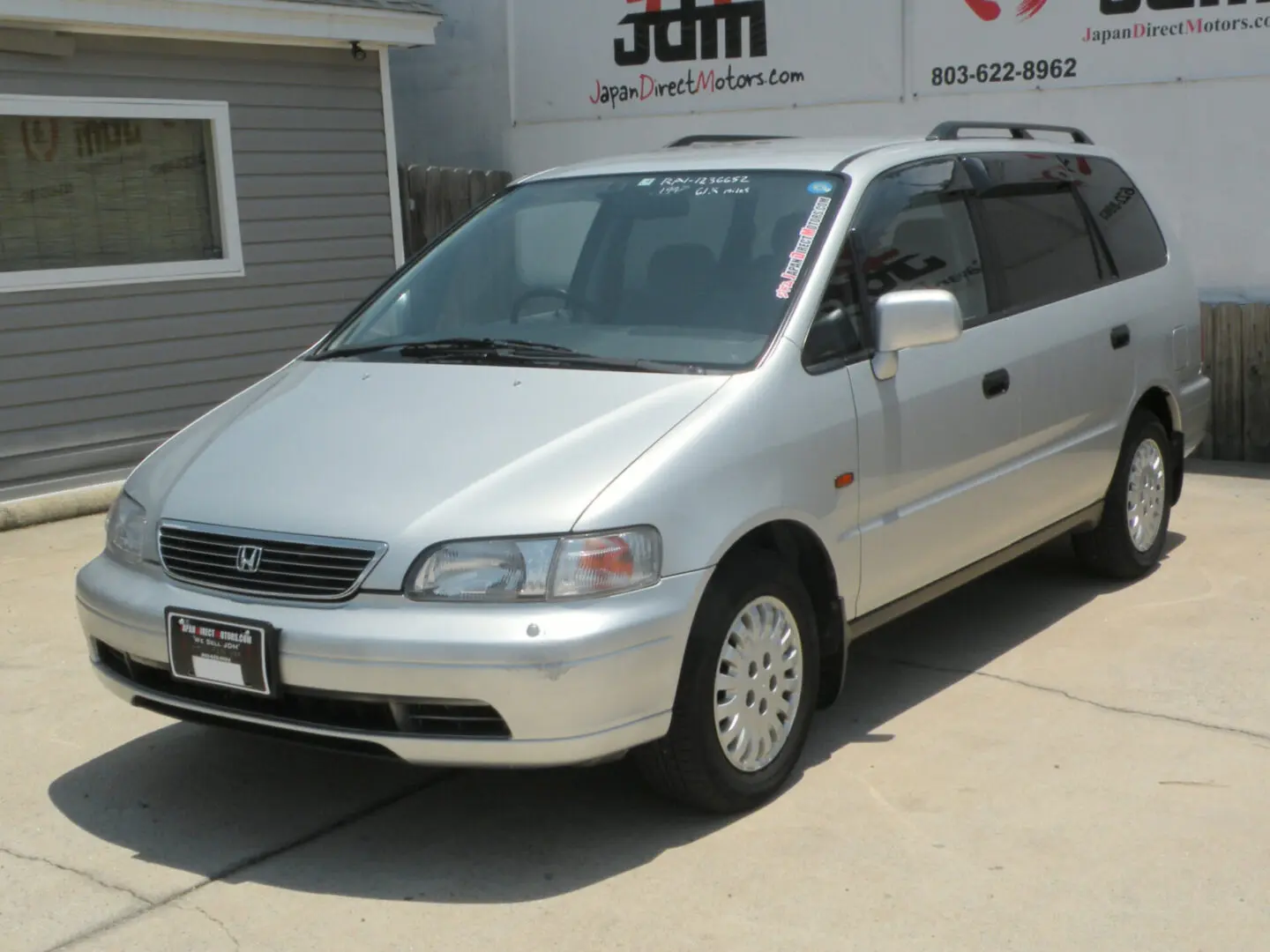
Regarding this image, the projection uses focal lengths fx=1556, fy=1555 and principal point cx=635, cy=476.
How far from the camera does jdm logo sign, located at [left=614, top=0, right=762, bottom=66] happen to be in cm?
1154

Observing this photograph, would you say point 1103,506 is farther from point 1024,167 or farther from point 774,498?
point 774,498

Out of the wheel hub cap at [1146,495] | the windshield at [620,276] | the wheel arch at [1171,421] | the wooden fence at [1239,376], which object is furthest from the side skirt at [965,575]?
the wooden fence at [1239,376]

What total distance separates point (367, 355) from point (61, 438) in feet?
15.3

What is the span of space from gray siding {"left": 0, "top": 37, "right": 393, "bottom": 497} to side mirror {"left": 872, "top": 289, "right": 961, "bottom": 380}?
5864 millimetres

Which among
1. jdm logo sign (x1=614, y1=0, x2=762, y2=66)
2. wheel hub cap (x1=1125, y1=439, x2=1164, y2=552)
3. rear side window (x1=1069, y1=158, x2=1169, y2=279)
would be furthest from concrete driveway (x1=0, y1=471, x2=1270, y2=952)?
jdm logo sign (x1=614, y1=0, x2=762, y2=66)

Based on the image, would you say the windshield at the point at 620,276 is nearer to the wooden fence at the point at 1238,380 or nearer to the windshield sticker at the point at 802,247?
the windshield sticker at the point at 802,247

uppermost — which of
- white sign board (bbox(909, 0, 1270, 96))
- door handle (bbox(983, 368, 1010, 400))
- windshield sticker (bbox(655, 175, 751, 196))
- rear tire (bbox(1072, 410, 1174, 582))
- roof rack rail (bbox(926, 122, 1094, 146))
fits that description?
white sign board (bbox(909, 0, 1270, 96))

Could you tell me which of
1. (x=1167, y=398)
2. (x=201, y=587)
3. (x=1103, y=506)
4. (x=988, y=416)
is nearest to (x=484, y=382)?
(x=201, y=587)

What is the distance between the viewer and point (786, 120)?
37.7 ft

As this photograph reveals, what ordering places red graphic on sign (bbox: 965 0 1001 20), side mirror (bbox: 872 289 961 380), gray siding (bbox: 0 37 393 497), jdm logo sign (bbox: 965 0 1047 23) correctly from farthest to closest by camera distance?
red graphic on sign (bbox: 965 0 1001 20)
jdm logo sign (bbox: 965 0 1047 23)
gray siding (bbox: 0 37 393 497)
side mirror (bbox: 872 289 961 380)

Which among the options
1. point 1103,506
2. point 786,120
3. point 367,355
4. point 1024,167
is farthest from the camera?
point 786,120

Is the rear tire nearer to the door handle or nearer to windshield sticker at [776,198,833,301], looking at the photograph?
the door handle

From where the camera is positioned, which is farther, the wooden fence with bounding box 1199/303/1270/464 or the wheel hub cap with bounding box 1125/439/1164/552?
the wooden fence with bounding box 1199/303/1270/464

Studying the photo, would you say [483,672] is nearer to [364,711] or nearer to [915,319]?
[364,711]
